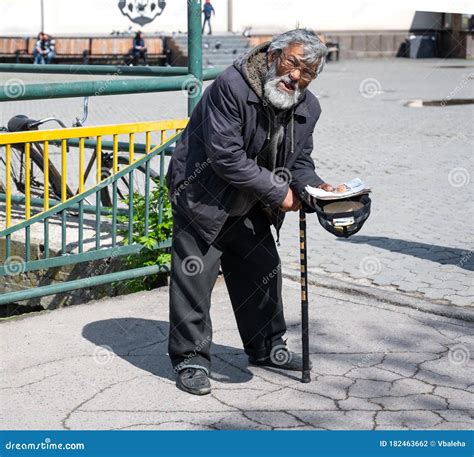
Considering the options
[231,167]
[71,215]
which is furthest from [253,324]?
[71,215]

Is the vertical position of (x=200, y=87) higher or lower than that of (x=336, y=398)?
higher

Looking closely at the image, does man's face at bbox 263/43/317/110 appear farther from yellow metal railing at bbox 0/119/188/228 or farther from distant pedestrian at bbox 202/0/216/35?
distant pedestrian at bbox 202/0/216/35

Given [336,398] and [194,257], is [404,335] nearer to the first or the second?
[336,398]

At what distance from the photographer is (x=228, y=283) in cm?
501

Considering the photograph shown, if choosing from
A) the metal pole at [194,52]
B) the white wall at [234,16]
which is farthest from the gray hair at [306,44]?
the white wall at [234,16]

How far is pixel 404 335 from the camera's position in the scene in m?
5.59

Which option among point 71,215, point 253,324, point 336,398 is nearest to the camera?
point 336,398

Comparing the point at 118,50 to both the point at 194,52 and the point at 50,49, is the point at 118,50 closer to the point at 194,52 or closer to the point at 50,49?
the point at 50,49

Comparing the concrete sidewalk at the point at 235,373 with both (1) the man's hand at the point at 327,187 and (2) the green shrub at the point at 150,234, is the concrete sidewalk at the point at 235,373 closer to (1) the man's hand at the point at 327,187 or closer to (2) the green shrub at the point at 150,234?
(2) the green shrub at the point at 150,234

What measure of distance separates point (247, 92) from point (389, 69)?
28134 millimetres

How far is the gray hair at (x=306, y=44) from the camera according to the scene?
4.33m

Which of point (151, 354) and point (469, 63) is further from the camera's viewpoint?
point (469, 63)

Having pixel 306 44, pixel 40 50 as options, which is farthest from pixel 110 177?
pixel 40 50

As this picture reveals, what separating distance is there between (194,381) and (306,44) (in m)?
1.59
